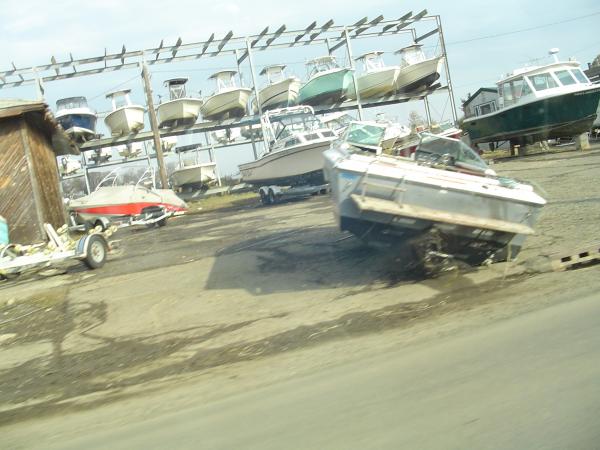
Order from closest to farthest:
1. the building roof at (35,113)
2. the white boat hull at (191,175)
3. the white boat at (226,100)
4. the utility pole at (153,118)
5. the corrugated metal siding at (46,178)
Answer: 1. the building roof at (35,113)
2. the corrugated metal siding at (46,178)
3. the utility pole at (153,118)
4. the white boat at (226,100)
5. the white boat hull at (191,175)

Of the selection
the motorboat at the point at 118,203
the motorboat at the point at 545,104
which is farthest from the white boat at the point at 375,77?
the motorboat at the point at 118,203

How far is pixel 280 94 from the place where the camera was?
3262 cm

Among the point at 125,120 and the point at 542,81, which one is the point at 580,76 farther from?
the point at 125,120

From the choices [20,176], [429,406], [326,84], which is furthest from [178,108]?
[429,406]

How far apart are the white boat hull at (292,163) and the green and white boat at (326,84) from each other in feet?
35.8

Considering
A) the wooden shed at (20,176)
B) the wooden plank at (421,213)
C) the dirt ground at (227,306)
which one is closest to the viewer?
the dirt ground at (227,306)

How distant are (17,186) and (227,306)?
9.40 metres

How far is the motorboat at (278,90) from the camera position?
32406mm

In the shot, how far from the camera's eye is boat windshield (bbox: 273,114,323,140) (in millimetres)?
21750

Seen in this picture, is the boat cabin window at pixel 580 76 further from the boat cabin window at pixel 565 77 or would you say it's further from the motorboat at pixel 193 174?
the motorboat at pixel 193 174

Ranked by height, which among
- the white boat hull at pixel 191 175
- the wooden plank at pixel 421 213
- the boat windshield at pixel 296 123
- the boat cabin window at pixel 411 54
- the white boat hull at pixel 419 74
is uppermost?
the boat cabin window at pixel 411 54

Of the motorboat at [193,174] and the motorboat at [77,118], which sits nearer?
the motorboat at [77,118]

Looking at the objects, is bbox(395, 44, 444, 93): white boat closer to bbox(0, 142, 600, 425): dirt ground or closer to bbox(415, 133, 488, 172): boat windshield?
bbox(0, 142, 600, 425): dirt ground

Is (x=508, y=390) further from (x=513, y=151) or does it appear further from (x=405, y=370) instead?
(x=513, y=151)
